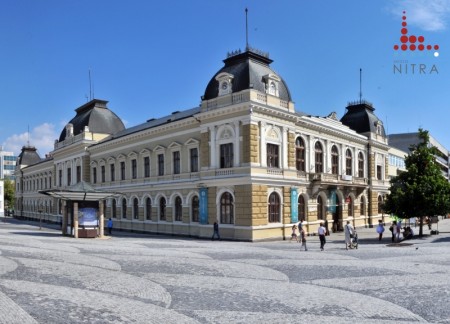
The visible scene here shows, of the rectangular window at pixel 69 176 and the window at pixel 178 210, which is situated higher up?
the rectangular window at pixel 69 176

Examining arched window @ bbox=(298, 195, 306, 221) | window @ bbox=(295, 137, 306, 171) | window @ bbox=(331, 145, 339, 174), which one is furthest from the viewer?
window @ bbox=(331, 145, 339, 174)

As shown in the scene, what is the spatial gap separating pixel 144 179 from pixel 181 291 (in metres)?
28.9

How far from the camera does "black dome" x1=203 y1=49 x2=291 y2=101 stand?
31.2 meters

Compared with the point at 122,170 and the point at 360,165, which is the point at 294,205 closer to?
the point at 360,165

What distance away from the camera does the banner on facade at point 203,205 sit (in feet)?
108

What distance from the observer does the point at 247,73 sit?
31.2 m

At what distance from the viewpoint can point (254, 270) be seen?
1678cm

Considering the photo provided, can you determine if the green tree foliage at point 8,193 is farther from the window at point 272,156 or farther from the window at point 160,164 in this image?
the window at point 272,156

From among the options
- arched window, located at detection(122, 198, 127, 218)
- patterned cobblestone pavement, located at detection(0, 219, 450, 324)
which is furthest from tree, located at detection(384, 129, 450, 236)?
arched window, located at detection(122, 198, 127, 218)

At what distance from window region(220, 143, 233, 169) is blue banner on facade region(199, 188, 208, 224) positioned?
2.45 meters

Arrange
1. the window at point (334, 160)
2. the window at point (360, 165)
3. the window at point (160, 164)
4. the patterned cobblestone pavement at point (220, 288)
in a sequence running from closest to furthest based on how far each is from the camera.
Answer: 1. the patterned cobblestone pavement at point (220, 288)
2. the window at point (160, 164)
3. the window at point (334, 160)
4. the window at point (360, 165)

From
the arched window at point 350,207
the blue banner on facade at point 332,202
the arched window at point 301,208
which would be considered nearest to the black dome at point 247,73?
the arched window at point 301,208

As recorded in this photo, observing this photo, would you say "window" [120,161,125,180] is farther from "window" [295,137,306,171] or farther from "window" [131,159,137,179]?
"window" [295,137,306,171]

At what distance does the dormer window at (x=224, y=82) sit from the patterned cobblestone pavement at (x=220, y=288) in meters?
14.3
